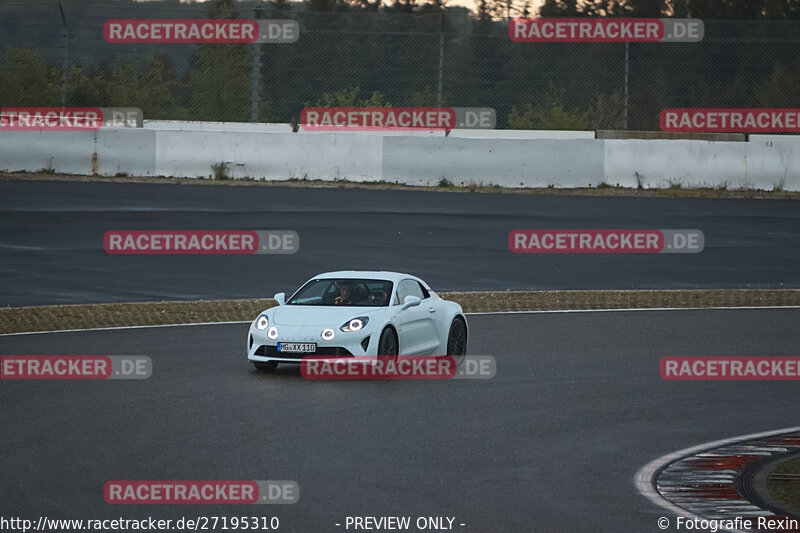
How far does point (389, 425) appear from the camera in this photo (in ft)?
35.1

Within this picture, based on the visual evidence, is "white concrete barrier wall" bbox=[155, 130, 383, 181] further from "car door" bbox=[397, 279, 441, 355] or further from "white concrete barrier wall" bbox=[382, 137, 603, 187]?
"car door" bbox=[397, 279, 441, 355]

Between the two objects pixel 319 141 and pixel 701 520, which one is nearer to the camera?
pixel 701 520

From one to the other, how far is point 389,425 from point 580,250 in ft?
48.5

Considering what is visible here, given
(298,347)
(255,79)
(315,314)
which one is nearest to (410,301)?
(315,314)

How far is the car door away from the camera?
13773 mm

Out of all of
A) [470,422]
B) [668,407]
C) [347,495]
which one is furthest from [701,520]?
[668,407]

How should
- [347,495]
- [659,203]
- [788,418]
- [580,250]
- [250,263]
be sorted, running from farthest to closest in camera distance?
1. [659,203]
2. [580,250]
3. [250,263]
4. [788,418]
5. [347,495]

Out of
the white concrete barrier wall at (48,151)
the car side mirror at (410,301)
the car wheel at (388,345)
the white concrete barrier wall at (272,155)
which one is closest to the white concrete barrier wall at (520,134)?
the white concrete barrier wall at (272,155)

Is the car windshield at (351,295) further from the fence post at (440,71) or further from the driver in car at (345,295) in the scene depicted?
the fence post at (440,71)

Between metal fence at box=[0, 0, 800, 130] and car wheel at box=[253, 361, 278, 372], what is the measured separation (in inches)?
678

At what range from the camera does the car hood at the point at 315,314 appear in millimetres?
13328

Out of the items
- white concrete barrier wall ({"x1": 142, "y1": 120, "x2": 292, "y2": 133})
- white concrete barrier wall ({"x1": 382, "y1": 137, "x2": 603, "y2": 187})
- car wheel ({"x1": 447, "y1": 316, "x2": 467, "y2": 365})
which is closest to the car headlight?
car wheel ({"x1": 447, "y1": 316, "x2": 467, "y2": 365})

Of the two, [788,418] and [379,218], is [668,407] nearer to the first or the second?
[788,418]

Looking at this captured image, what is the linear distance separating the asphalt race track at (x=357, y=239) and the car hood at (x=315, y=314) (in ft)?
17.7
